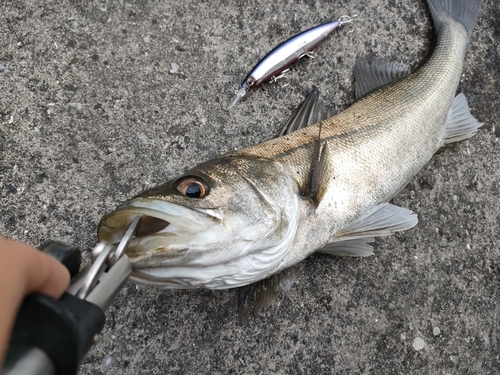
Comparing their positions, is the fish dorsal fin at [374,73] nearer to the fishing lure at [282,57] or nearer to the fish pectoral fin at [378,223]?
the fishing lure at [282,57]

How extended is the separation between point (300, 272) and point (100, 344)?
1.09 meters

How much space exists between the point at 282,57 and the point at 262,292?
137cm

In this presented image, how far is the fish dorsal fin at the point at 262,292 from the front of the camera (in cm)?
210

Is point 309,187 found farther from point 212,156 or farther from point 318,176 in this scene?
point 212,156

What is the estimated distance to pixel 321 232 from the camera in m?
1.95

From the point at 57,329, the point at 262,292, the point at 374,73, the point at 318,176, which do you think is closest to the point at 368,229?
the point at 318,176

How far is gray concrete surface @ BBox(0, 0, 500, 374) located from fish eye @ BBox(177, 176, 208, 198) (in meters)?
0.69

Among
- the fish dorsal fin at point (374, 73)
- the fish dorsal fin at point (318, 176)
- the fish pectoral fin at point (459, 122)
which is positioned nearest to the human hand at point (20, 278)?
the fish dorsal fin at point (318, 176)

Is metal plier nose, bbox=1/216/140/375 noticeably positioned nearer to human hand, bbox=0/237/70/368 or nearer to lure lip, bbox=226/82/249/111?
human hand, bbox=0/237/70/368

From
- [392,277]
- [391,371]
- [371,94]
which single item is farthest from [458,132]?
A: [391,371]

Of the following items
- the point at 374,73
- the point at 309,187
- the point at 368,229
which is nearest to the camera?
the point at 309,187

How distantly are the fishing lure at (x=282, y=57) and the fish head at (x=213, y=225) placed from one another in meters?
0.72

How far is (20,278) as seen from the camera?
0.82 m

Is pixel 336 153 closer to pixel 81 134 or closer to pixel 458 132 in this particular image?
pixel 458 132
